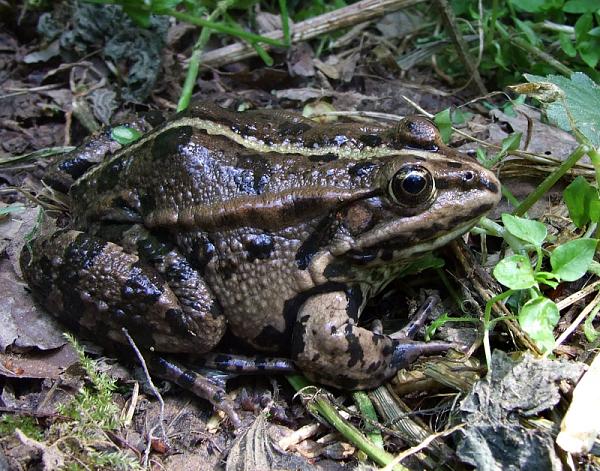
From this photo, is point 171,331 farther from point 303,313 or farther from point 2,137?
point 2,137

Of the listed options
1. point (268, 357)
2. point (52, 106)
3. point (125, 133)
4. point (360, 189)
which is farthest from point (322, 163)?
point (52, 106)

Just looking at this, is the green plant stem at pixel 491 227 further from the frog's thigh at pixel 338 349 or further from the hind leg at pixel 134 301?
the hind leg at pixel 134 301

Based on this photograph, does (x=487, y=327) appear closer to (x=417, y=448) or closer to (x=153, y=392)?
(x=417, y=448)

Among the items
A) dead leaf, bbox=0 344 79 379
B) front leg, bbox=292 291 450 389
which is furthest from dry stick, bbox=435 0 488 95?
dead leaf, bbox=0 344 79 379

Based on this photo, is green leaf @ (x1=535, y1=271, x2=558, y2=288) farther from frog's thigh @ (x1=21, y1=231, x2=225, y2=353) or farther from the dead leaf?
the dead leaf

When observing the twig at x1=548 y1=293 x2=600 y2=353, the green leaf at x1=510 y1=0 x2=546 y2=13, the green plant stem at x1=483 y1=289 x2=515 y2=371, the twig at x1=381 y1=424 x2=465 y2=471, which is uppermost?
the green leaf at x1=510 y1=0 x2=546 y2=13

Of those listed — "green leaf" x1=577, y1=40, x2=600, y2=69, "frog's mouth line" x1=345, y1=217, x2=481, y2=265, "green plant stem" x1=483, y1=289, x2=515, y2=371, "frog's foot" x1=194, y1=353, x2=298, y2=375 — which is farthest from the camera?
"green leaf" x1=577, y1=40, x2=600, y2=69

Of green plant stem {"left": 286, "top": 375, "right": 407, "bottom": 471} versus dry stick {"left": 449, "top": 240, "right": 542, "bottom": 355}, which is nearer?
green plant stem {"left": 286, "top": 375, "right": 407, "bottom": 471}
